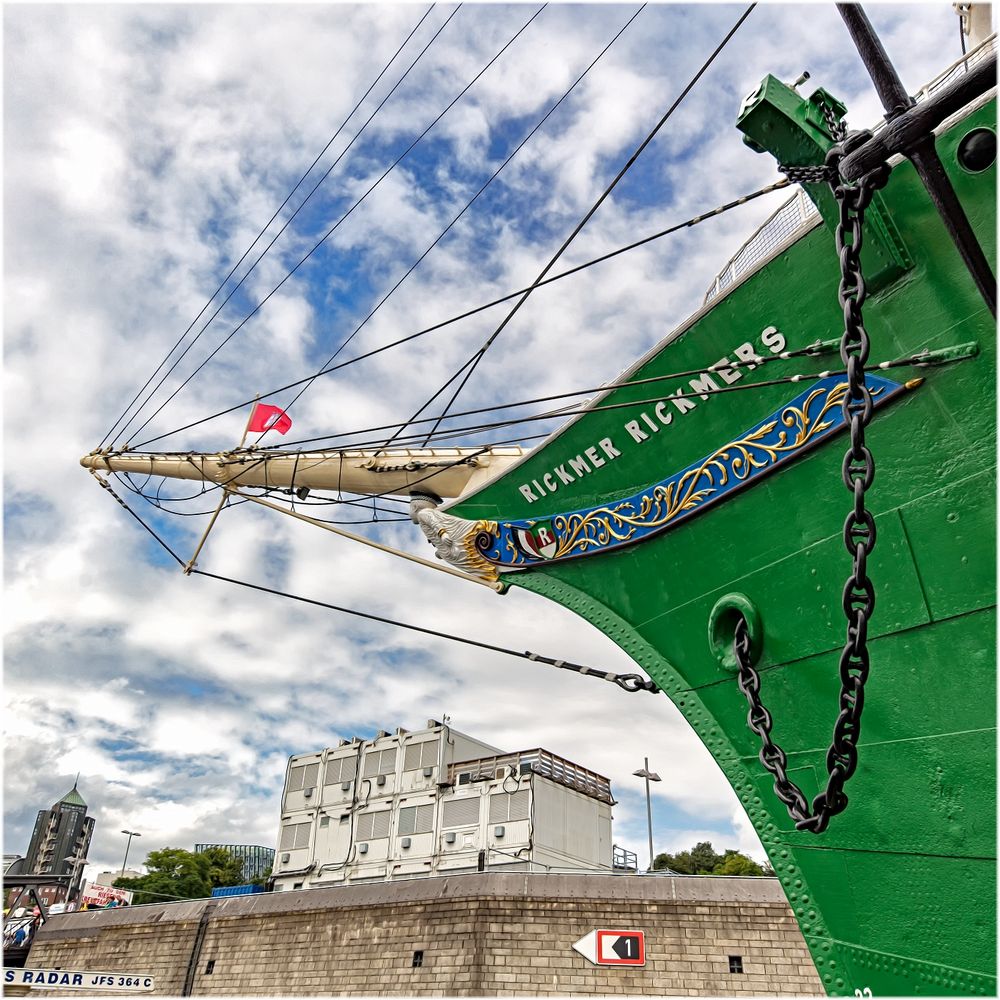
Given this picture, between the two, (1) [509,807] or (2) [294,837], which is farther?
(2) [294,837]

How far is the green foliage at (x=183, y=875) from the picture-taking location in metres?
43.5

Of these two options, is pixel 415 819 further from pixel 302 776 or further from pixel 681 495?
pixel 681 495

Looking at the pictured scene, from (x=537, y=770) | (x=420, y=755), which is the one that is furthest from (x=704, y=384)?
(x=420, y=755)

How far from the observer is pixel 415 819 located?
27.6m

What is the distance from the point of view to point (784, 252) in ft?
15.1

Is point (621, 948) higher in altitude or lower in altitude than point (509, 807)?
lower

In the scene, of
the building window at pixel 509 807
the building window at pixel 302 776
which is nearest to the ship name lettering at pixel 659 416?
the building window at pixel 509 807

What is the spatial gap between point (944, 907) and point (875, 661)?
3.88 feet

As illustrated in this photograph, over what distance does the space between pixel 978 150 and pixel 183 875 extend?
50671mm

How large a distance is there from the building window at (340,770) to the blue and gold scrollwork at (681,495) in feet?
85.9

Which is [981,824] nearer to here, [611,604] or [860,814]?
[860,814]

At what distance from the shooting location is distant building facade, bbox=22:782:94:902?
11206 centimetres

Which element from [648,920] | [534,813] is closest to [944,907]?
[648,920]

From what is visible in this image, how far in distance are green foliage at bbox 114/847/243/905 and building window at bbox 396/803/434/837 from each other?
21081 millimetres
